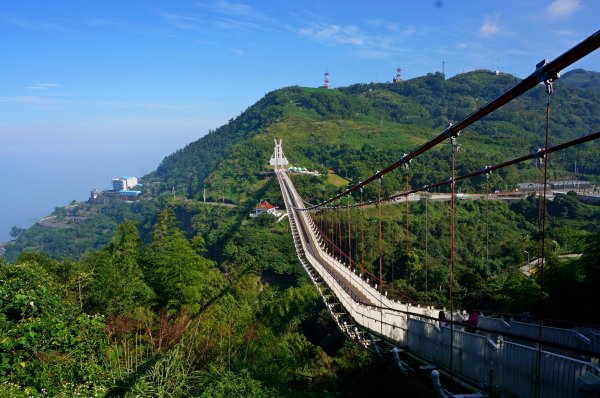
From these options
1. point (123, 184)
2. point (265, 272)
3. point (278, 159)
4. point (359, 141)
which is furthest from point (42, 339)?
point (123, 184)

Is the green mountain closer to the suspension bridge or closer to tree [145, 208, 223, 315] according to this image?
tree [145, 208, 223, 315]

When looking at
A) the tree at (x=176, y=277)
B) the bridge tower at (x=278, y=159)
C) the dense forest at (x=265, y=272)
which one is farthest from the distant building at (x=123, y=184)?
the tree at (x=176, y=277)

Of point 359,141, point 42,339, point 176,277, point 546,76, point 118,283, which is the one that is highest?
point 359,141

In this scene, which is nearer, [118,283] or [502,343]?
[502,343]

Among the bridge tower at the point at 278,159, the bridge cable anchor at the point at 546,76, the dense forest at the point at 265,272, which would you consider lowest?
the dense forest at the point at 265,272

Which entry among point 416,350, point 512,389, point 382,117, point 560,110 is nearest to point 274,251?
point 416,350

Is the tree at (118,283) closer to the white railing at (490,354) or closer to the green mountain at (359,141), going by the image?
the white railing at (490,354)

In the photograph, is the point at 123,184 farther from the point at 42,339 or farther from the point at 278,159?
the point at 42,339
